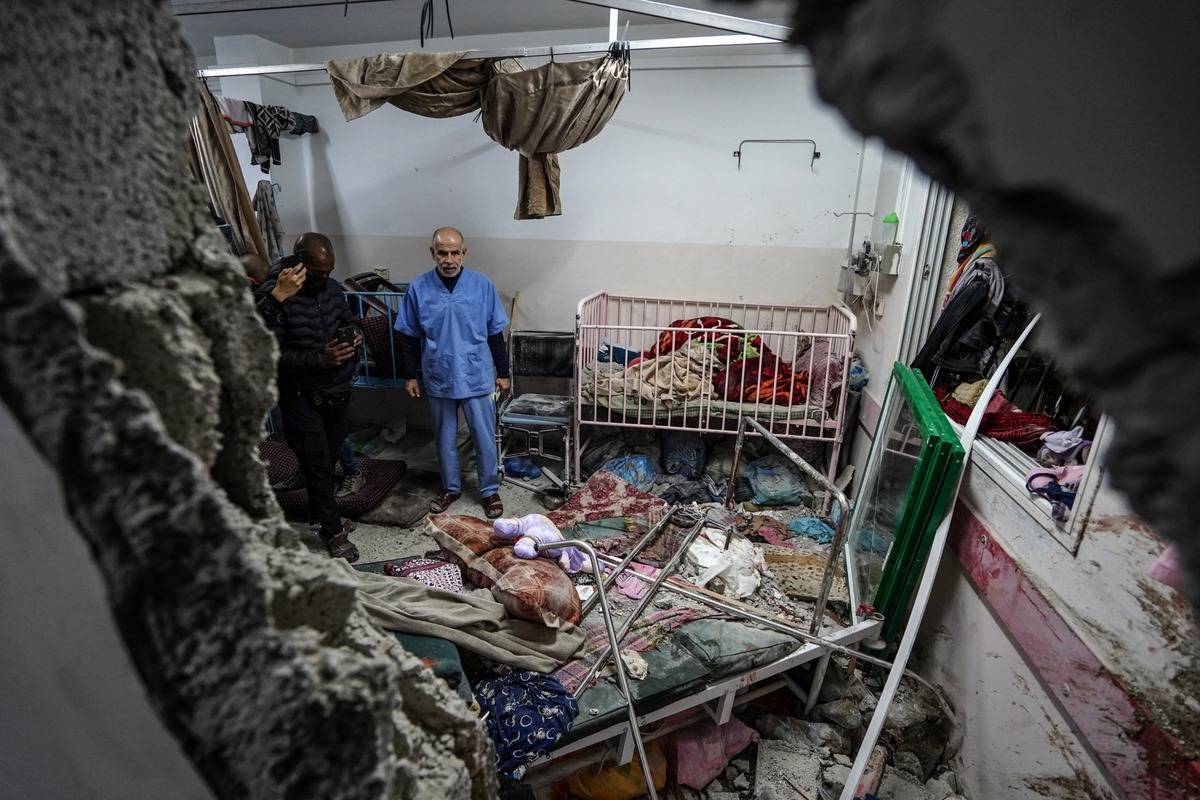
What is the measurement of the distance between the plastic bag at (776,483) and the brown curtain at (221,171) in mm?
3464

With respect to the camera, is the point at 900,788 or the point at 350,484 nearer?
the point at 900,788

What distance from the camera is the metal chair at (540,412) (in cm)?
372

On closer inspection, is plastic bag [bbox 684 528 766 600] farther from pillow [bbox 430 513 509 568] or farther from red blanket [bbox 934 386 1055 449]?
red blanket [bbox 934 386 1055 449]

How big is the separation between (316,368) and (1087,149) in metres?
2.90

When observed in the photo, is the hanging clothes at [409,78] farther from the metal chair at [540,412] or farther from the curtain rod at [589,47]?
the metal chair at [540,412]

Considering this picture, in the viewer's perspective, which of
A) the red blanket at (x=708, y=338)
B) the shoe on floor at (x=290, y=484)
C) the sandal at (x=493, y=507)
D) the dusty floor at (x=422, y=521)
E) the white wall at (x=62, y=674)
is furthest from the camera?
the red blanket at (x=708, y=338)

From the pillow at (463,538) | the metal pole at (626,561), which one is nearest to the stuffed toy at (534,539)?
the pillow at (463,538)

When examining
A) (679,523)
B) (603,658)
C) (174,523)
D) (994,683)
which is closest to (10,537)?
(174,523)

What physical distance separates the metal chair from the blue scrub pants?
1.01ft

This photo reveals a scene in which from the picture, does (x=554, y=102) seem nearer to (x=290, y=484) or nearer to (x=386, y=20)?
(x=386, y=20)

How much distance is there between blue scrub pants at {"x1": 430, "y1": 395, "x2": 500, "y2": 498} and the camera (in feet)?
11.0

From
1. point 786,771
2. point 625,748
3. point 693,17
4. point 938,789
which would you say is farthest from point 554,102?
point 938,789

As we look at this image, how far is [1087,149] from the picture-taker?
0.88ft

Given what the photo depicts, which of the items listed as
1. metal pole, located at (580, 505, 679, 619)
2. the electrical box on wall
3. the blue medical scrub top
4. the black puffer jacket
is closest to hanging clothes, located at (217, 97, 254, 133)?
the black puffer jacket
